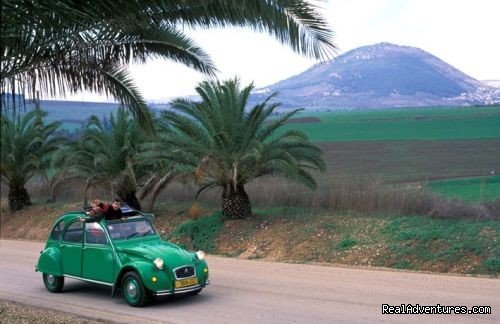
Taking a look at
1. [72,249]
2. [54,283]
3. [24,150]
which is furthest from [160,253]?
[24,150]

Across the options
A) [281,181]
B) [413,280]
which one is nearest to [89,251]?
[413,280]

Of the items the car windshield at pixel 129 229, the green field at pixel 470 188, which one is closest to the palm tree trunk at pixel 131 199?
the green field at pixel 470 188

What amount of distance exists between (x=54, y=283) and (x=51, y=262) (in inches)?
17.0

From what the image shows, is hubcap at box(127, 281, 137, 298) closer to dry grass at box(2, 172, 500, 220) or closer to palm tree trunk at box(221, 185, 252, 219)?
palm tree trunk at box(221, 185, 252, 219)

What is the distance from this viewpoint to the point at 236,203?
18234 millimetres

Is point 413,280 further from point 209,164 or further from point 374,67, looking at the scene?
point 374,67

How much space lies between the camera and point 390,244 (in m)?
14.5

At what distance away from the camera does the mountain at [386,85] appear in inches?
1230

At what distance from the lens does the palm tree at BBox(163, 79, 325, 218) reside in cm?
1758

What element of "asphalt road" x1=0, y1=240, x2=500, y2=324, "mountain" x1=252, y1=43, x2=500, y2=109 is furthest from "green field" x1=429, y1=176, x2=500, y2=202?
"asphalt road" x1=0, y1=240, x2=500, y2=324

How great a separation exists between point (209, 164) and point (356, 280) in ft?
22.1

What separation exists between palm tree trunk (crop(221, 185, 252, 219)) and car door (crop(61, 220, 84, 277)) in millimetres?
7074

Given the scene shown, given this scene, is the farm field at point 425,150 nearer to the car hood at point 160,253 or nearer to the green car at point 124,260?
the green car at point 124,260

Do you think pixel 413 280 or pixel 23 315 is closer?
pixel 23 315
